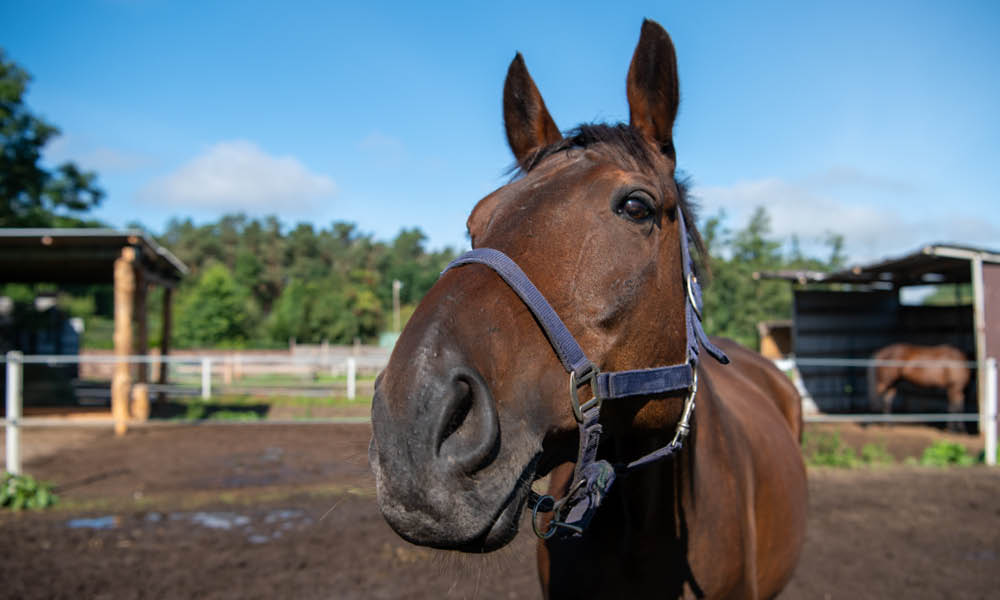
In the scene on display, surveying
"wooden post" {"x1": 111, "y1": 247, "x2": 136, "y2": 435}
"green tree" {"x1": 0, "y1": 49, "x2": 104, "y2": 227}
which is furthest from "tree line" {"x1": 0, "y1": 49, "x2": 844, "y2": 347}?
"wooden post" {"x1": 111, "y1": 247, "x2": 136, "y2": 435}

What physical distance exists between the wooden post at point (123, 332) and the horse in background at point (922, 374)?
14.6 meters

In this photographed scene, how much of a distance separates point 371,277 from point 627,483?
5731cm

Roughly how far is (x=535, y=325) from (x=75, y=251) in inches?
554

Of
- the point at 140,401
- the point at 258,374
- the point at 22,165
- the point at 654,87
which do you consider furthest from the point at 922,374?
the point at 22,165

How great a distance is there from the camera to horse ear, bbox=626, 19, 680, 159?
160cm

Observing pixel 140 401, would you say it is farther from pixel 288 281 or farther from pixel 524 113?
pixel 288 281

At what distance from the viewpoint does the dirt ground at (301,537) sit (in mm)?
4383

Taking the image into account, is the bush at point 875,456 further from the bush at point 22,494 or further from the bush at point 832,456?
the bush at point 22,494

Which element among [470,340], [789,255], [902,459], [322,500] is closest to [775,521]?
[470,340]

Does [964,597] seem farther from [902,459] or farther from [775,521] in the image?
[902,459]

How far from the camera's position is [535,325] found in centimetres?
124

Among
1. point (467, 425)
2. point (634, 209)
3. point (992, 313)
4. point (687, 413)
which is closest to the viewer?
point (467, 425)

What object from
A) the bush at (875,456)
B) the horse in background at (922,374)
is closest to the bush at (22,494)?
the bush at (875,456)

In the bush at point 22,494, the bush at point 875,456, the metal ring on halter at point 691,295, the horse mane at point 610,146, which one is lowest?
the bush at point 875,456
